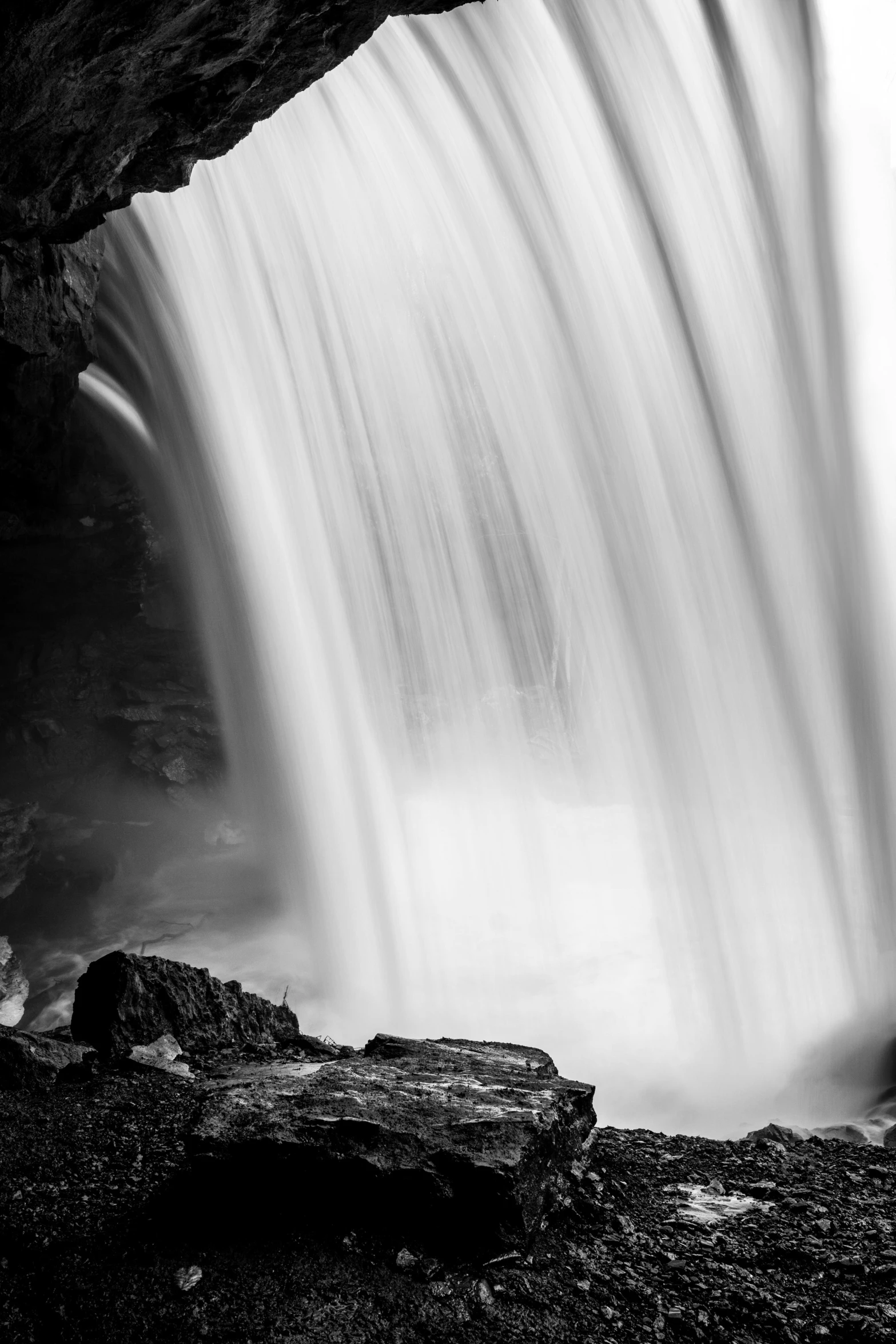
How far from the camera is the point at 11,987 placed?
1120cm

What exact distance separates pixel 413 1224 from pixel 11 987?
1109cm

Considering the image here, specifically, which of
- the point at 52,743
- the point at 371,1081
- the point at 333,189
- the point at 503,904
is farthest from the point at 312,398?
the point at 371,1081

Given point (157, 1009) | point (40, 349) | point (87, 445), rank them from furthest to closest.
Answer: point (87, 445) → point (40, 349) → point (157, 1009)

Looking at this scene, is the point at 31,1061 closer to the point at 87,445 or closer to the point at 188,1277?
the point at 188,1277

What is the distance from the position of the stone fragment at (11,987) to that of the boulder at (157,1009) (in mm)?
7286

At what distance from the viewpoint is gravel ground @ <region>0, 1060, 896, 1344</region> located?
2250 millimetres

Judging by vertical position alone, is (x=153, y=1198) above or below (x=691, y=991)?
above

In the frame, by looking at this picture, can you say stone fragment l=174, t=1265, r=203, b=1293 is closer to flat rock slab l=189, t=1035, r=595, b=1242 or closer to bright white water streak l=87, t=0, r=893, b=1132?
flat rock slab l=189, t=1035, r=595, b=1242

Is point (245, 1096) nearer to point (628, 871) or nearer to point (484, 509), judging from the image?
point (628, 871)

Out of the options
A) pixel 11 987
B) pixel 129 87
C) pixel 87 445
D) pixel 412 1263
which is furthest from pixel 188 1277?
pixel 87 445

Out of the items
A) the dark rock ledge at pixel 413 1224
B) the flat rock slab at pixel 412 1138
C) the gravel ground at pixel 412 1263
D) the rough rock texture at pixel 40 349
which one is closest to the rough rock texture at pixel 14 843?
the rough rock texture at pixel 40 349

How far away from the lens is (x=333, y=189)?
12.7 meters

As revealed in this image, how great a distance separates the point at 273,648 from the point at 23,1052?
32.4ft

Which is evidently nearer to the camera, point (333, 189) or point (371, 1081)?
point (371, 1081)
